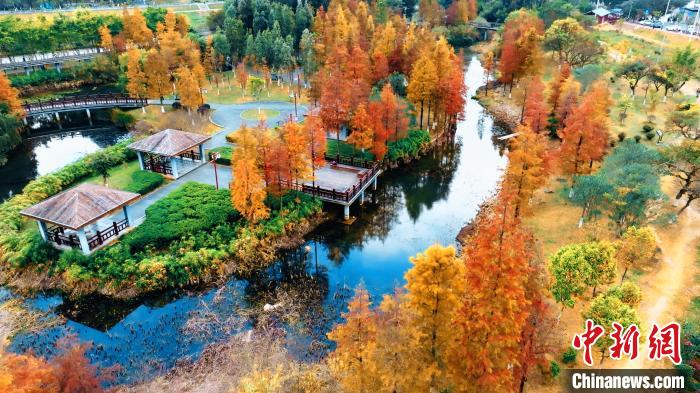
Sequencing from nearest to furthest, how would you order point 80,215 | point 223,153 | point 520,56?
point 80,215 < point 223,153 < point 520,56

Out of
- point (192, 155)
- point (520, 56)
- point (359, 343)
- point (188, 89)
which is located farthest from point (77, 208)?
point (520, 56)

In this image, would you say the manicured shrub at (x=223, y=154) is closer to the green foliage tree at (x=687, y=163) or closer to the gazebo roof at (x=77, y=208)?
the gazebo roof at (x=77, y=208)

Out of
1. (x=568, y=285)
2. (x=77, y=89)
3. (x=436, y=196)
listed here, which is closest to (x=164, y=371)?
(x=568, y=285)

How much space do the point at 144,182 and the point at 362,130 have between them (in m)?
19.8

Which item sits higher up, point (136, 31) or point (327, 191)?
point (136, 31)

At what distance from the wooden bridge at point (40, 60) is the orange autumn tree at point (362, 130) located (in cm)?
5562

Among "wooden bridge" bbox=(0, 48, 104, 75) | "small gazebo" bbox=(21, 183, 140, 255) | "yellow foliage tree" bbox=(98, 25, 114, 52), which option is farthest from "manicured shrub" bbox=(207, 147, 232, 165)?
"wooden bridge" bbox=(0, 48, 104, 75)

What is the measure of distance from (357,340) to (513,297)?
6337 mm

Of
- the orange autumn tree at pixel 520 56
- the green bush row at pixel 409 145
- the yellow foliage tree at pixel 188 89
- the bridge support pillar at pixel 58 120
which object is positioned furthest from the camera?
the orange autumn tree at pixel 520 56

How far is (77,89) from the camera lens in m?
73.2

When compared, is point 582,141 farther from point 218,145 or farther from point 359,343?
point 218,145

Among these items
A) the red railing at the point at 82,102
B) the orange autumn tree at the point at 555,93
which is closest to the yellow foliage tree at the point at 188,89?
the red railing at the point at 82,102

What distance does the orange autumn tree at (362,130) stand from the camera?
4378 centimetres

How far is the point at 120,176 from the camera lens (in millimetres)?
43250
